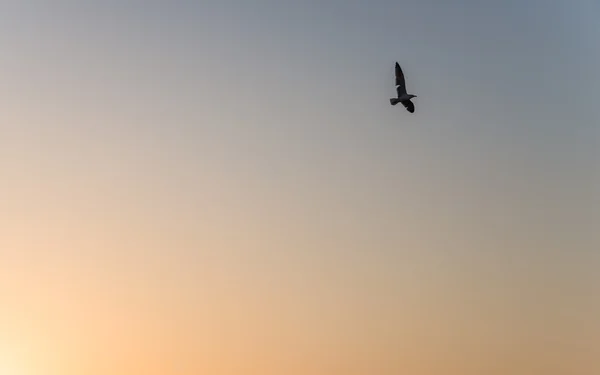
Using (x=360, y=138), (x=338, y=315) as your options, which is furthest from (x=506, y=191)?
(x=338, y=315)

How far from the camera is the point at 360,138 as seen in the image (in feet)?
6.86

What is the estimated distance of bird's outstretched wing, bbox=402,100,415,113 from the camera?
6.93ft

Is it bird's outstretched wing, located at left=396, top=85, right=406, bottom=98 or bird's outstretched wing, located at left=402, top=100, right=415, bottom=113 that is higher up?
bird's outstretched wing, located at left=396, top=85, right=406, bottom=98

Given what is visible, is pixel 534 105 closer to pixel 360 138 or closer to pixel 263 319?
pixel 360 138

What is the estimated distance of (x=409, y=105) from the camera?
6.96 ft

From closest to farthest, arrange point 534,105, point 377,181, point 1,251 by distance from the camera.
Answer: point 1,251, point 377,181, point 534,105

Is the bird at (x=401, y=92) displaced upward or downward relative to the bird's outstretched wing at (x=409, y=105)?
upward

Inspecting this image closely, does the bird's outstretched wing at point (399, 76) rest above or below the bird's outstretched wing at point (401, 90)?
above

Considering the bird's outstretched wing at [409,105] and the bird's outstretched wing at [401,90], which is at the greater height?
the bird's outstretched wing at [401,90]

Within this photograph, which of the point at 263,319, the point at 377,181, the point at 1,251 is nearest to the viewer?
the point at 1,251

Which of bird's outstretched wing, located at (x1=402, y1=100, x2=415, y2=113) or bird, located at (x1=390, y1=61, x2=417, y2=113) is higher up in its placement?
bird, located at (x1=390, y1=61, x2=417, y2=113)

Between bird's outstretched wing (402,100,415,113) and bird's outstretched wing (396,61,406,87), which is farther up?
bird's outstretched wing (396,61,406,87)

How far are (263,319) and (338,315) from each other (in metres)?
0.26

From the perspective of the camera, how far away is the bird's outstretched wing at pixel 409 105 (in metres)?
2.11
